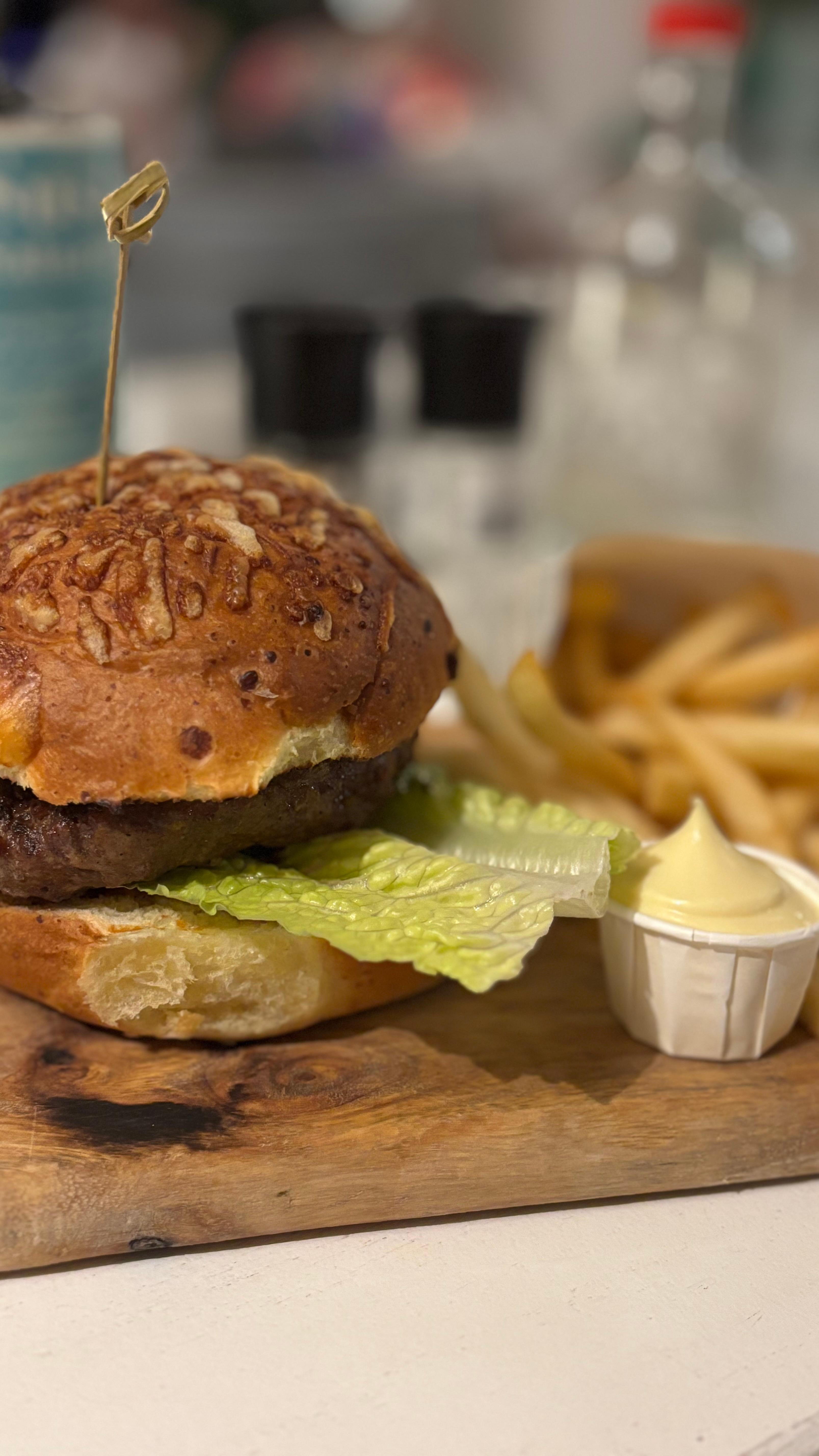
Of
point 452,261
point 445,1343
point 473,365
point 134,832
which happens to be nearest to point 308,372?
point 473,365

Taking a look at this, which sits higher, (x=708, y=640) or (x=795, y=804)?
(x=708, y=640)

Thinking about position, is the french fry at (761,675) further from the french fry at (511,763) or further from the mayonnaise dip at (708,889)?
the mayonnaise dip at (708,889)

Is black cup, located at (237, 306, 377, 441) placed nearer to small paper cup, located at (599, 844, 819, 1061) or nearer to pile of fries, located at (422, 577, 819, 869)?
pile of fries, located at (422, 577, 819, 869)

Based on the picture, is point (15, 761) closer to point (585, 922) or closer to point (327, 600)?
point (327, 600)

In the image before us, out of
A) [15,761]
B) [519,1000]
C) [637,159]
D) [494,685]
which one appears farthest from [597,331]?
[15,761]

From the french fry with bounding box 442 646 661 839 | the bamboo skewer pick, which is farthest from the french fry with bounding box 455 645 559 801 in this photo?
the bamboo skewer pick

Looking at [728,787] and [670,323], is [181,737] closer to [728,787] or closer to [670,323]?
[728,787]
